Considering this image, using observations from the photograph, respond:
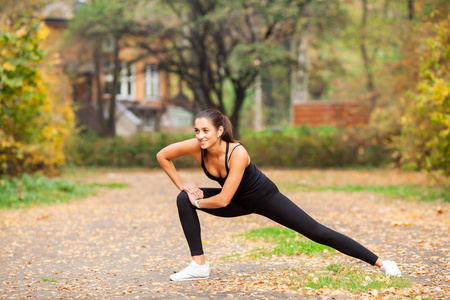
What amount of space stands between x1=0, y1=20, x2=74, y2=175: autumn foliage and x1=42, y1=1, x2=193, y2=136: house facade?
8.86m

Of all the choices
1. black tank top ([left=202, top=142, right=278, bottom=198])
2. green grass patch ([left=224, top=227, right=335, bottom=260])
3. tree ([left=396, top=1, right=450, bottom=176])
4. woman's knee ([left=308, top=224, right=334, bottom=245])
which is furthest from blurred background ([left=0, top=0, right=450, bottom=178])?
black tank top ([left=202, top=142, right=278, bottom=198])

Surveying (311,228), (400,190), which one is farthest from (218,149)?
(400,190)

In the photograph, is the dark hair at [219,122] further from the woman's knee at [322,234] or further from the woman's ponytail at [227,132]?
the woman's knee at [322,234]

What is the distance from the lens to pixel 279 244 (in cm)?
730

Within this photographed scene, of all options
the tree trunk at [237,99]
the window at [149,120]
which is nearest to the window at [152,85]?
the window at [149,120]

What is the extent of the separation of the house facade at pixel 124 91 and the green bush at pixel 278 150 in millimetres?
1637

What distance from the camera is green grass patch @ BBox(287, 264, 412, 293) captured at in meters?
5.01

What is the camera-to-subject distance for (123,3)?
73.6 feet

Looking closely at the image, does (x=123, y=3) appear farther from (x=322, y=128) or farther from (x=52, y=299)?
(x=52, y=299)

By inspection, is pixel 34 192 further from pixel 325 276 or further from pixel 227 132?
pixel 325 276

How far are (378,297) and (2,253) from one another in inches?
185

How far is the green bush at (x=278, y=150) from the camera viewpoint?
77.5 feet

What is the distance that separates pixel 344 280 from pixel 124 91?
31.8 m

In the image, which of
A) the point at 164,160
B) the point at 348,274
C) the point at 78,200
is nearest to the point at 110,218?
the point at 78,200
